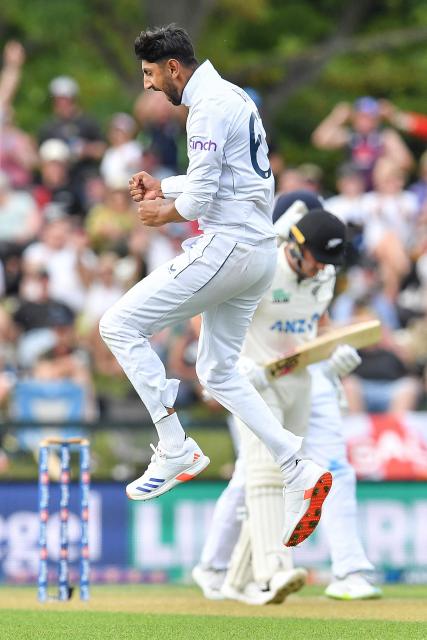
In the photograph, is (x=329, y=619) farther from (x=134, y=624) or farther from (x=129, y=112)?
(x=129, y=112)

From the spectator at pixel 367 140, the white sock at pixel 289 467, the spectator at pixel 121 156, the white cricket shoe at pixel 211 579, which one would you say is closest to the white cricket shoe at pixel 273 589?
the white cricket shoe at pixel 211 579

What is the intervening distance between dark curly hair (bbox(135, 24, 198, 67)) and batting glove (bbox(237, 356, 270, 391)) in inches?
88.7

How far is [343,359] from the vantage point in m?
9.95

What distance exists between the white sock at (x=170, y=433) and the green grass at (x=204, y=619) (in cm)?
102

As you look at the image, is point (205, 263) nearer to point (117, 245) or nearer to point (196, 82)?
point (196, 82)

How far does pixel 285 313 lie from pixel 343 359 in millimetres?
516

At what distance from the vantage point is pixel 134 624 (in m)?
8.43

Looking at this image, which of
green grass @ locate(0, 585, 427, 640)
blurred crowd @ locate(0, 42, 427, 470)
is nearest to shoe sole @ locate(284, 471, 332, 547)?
green grass @ locate(0, 585, 427, 640)

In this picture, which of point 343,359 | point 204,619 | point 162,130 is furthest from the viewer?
point 162,130

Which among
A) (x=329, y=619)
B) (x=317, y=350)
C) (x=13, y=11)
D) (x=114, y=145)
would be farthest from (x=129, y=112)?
(x=329, y=619)

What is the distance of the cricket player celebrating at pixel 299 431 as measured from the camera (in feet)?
31.6

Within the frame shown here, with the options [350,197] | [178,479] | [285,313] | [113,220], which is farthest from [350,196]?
[178,479]

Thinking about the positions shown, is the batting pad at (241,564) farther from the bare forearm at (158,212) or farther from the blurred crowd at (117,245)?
the blurred crowd at (117,245)

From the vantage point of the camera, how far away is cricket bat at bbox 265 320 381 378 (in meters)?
9.68
